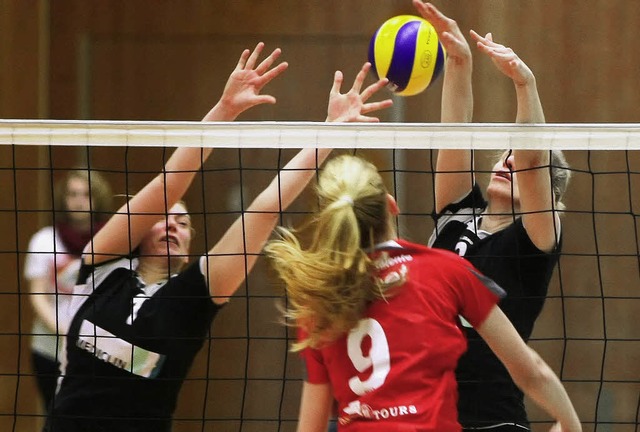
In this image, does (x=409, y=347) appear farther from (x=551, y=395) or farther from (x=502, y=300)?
(x=502, y=300)

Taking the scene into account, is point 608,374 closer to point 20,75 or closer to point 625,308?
point 625,308

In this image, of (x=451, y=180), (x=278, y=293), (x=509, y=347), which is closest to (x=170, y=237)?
(x=451, y=180)

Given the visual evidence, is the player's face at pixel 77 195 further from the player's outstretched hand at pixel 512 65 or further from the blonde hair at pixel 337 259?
the blonde hair at pixel 337 259

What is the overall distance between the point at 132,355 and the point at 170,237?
446 millimetres

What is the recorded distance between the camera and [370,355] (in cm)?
209

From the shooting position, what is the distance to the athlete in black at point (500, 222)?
9.06 feet

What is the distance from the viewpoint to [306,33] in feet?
21.2

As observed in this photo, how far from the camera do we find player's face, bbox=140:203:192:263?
2.99 metres

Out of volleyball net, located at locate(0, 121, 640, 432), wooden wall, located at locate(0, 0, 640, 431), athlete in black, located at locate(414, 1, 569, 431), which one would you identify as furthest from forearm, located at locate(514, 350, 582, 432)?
wooden wall, located at locate(0, 0, 640, 431)

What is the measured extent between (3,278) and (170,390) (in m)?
3.94

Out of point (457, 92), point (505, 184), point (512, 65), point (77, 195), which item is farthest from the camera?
point (77, 195)

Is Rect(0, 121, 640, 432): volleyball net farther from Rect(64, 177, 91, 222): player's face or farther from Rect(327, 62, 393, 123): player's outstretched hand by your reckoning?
Rect(327, 62, 393, 123): player's outstretched hand

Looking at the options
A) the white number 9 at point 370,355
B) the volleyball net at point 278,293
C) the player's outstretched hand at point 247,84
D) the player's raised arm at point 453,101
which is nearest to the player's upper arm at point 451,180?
the player's raised arm at point 453,101

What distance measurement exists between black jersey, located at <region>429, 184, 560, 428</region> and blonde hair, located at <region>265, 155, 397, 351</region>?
2.55 feet
